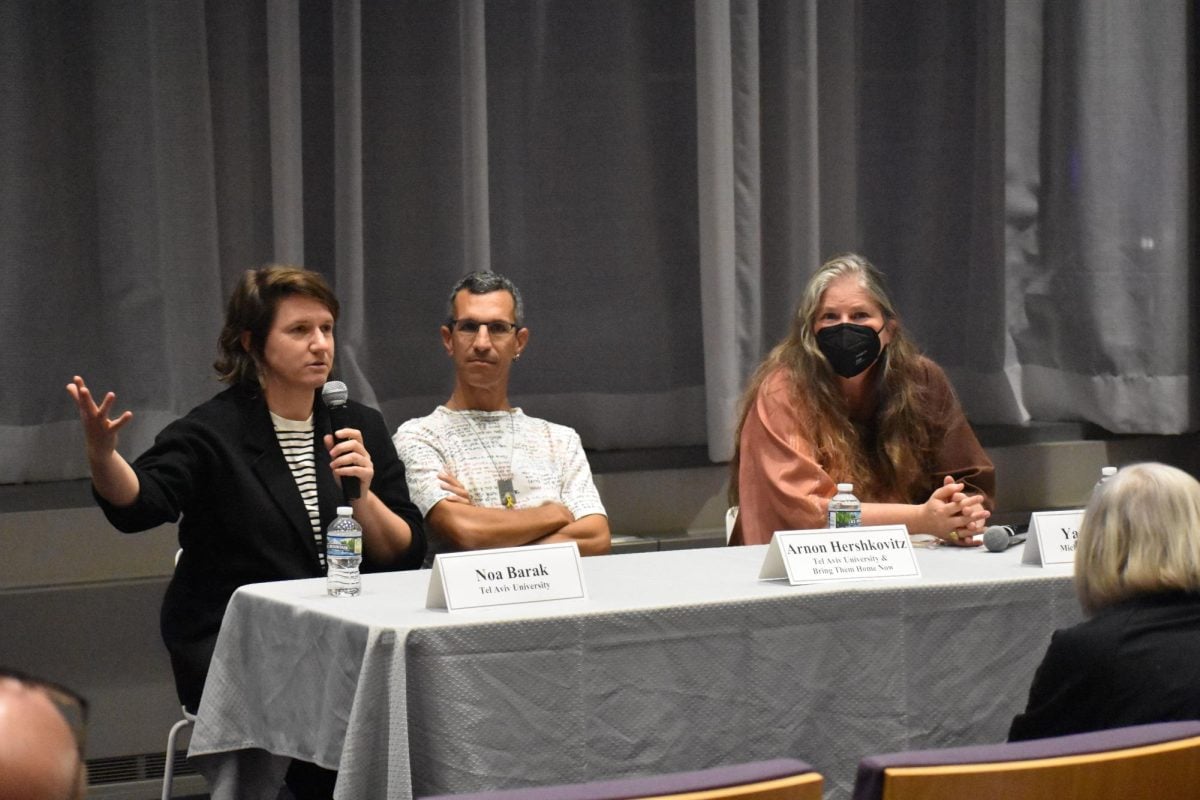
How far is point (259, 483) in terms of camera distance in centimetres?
306

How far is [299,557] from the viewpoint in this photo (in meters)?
3.07

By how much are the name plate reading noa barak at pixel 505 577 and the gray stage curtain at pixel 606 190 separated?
6.20ft

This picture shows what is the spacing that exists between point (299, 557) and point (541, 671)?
928 millimetres

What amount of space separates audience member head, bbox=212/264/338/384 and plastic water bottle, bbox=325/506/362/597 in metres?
0.75

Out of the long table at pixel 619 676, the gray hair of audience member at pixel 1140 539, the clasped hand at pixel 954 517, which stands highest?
the gray hair of audience member at pixel 1140 539

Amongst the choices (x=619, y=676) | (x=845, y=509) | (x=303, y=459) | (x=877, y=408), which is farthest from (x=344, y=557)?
(x=877, y=408)

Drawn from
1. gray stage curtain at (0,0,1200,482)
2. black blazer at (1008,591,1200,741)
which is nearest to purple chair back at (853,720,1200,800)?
black blazer at (1008,591,1200,741)

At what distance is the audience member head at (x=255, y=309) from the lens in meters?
3.17

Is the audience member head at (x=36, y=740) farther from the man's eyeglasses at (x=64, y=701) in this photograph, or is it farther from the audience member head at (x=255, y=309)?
the audience member head at (x=255, y=309)

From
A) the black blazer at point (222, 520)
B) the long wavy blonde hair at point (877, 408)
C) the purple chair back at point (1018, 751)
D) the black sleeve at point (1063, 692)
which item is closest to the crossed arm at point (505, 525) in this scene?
the black blazer at point (222, 520)

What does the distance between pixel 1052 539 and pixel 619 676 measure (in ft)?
3.17

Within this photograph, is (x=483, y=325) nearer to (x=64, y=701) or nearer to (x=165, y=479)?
(x=165, y=479)

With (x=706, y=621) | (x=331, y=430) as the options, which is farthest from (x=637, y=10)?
(x=706, y=621)

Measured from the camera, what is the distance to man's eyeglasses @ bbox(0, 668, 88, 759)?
71cm
